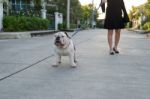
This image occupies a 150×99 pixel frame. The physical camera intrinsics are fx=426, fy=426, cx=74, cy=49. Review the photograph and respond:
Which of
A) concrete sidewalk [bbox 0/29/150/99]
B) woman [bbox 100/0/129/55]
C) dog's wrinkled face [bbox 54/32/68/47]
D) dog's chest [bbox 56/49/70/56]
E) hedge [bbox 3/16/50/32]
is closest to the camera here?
concrete sidewalk [bbox 0/29/150/99]

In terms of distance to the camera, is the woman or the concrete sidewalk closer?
the concrete sidewalk

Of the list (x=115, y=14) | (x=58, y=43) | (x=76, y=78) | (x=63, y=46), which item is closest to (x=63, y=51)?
(x=63, y=46)

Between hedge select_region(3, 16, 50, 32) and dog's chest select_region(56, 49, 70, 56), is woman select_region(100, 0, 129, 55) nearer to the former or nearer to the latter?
dog's chest select_region(56, 49, 70, 56)

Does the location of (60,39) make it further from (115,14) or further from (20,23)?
(20,23)

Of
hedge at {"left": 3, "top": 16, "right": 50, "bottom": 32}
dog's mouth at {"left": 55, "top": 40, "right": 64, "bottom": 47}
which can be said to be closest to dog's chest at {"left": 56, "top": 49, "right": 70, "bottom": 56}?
dog's mouth at {"left": 55, "top": 40, "right": 64, "bottom": 47}

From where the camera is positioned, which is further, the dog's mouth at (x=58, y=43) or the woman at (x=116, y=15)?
the woman at (x=116, y=15)

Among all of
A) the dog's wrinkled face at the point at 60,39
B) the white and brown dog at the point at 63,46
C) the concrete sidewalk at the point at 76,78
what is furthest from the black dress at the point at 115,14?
the dog's wrinkled face at the point at 60,39

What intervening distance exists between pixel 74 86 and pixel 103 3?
483cm

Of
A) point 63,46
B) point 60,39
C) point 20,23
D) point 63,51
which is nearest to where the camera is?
point 60,39

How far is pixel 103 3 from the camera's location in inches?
410

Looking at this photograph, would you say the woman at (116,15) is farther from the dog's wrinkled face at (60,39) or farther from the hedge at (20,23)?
the hedge at (20,23)

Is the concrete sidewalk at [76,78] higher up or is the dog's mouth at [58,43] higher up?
the dog's mouth at [58,43]

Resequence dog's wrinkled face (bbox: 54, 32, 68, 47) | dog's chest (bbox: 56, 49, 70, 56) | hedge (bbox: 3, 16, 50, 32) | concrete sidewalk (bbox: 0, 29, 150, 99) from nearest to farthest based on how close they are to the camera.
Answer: concrete sidewalk (bbox: 0, 29, 150, 99), dog's wrinkled face (bbox: 54, 32, 68, 47), dog's chest (bbox: 56, 49, 70, 56), hedge (bbox: 3, 16, 50, 32)

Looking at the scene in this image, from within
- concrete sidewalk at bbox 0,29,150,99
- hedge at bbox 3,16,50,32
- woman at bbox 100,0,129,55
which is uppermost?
woman at bbox 100,0,129,55
